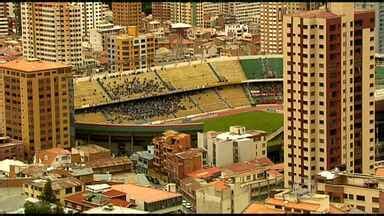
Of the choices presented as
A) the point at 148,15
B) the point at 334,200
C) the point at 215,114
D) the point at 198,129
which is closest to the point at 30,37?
the point at 215,114

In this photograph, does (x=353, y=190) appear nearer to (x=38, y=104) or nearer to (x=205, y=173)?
(x=205, y=173)

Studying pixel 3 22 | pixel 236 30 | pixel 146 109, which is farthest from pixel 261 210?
pixel 3 22

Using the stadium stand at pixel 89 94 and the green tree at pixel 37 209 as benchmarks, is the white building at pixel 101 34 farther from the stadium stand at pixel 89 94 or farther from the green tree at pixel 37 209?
the green tree at pixel 37 209

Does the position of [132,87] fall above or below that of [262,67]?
below

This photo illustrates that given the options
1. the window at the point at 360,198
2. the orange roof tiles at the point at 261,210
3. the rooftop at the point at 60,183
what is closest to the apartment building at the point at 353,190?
the window at the point at 360,198

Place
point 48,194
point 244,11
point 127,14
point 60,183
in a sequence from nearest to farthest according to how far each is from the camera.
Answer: point 48,194, point 60,183, point 127,14, point 244,11

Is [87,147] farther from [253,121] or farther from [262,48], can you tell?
[262,48]

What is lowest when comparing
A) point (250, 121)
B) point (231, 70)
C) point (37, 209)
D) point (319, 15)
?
point (250, 121)

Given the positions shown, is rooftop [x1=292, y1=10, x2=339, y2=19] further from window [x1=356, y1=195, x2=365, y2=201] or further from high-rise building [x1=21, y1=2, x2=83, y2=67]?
high-rise building [x1=21, y1=2, x2=83, y2=67]
